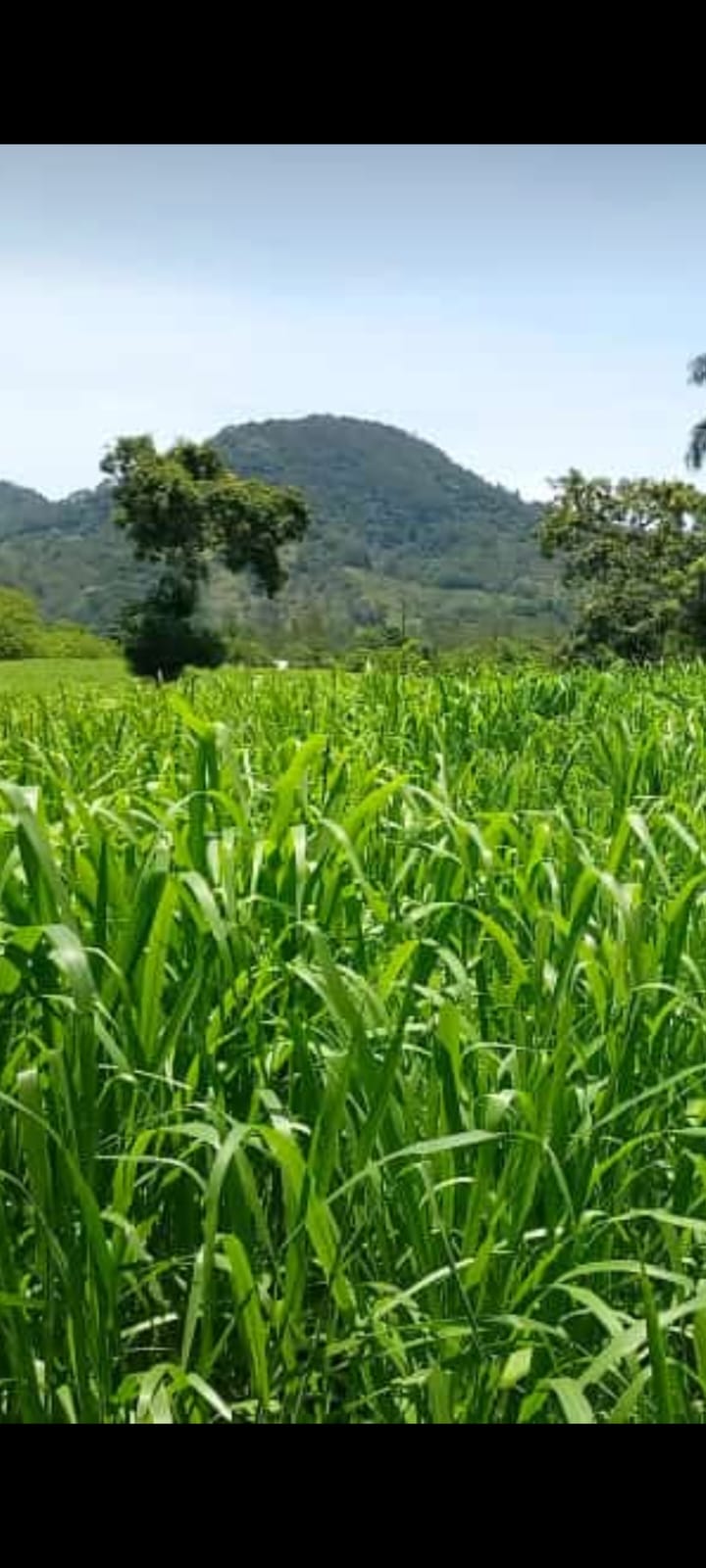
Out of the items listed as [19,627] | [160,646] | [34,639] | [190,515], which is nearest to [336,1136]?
[160,646]

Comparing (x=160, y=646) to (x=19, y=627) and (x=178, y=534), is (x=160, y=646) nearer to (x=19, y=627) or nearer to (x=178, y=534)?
(x=178, y=534)

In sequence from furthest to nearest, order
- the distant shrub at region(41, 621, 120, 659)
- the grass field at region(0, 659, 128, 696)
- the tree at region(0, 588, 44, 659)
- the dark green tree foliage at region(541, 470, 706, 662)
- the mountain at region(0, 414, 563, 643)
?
the mountain at region(0, 414, 563, 643), the distant shrub at region(41, 621, 120, 659), the tree at region(0, 588, 44, 659), the dark green tree foliage at region(541, 470, 706, 662), the grass field at region(0, 659, 128, 696)

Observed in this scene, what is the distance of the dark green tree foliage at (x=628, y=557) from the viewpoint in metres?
36.4

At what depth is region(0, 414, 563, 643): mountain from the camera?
10888cm

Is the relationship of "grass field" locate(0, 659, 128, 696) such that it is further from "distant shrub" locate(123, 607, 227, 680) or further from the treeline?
the treeline

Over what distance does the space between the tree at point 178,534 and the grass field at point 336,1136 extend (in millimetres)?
44490

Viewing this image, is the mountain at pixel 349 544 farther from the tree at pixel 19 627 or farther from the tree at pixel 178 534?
the tree at pixel 178 534

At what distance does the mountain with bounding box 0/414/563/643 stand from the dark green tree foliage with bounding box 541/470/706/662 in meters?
31.0

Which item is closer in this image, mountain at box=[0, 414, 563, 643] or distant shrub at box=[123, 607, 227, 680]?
distant shrub at box=[123, 607, 227, 680]

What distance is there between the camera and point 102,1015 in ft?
5.36

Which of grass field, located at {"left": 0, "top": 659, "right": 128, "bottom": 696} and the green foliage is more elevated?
the green foliage

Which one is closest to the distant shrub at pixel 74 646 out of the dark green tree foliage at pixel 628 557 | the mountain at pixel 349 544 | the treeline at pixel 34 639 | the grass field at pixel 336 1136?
the treeline at pixel 34 639

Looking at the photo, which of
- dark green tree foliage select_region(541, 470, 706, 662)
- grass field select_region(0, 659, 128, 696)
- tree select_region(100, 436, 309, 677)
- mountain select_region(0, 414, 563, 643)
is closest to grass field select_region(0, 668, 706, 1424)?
grass field select_region(0, 659, 128, 696)
